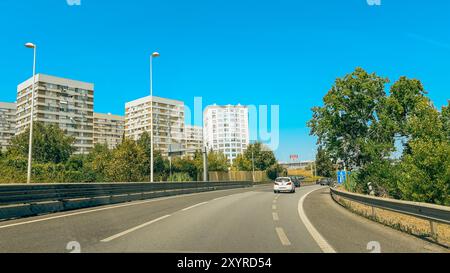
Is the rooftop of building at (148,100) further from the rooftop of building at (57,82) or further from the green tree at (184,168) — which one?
the green tree at (184,168)

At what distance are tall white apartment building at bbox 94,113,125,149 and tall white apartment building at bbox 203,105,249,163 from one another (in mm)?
35077

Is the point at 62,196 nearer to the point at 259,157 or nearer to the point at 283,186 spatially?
the point at 283,186

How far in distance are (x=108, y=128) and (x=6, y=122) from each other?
31896 mm

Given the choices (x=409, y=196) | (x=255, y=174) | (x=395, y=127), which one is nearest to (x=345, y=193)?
(x=409, y=196)

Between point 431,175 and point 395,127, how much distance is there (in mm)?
9543

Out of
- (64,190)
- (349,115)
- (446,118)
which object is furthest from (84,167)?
(446,118)

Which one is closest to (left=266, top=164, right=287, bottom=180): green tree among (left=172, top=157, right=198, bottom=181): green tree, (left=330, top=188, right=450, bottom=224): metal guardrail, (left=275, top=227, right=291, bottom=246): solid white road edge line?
(left=172, top=157, right=198, bottom=181): green tree

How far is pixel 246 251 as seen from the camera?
19.2 feet

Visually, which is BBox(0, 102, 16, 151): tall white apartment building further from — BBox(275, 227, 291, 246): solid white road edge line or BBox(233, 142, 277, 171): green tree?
BBox(275, 227, 291, 246): solid white road edge line

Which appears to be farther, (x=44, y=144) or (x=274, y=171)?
(x=274, y=171)

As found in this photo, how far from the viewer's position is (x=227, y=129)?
164 metres

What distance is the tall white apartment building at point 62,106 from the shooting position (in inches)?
3797

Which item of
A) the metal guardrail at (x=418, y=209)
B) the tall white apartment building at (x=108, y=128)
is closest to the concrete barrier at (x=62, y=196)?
the metal guardrail at (x=418, y=209)

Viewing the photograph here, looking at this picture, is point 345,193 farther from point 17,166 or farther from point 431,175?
point 17,166
